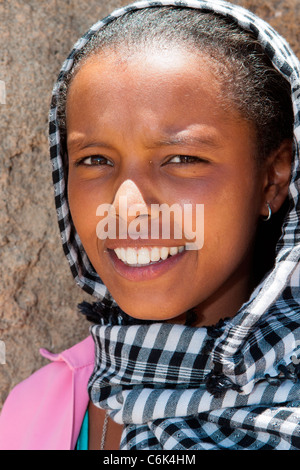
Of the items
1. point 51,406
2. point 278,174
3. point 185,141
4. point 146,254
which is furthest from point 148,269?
point 51,406

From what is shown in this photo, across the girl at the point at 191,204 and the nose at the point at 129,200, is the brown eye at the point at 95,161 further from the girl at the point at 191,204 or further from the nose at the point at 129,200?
the nose at the point at 129,200

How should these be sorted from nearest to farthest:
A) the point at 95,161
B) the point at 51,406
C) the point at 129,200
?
1. the point at 129,200
2. the point at 95,161
3. the point at 51,406

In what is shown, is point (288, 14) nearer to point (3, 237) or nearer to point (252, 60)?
→ point (252, 60)

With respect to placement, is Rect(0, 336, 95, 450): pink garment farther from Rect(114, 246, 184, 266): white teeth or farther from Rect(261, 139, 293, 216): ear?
Rect(261, 139, 293, 216): ear

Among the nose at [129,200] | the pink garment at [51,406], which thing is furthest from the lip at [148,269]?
the pink garment at [51,406]

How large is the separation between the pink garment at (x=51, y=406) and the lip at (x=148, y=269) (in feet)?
1.43

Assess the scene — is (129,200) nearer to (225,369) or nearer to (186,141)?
(186,141)

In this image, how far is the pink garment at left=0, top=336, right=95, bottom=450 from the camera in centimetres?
142

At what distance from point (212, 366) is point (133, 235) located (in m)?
0.32

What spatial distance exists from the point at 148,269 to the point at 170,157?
9.2 inches

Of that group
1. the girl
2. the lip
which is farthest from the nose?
the lip

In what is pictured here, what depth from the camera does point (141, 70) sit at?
1136 millimetres

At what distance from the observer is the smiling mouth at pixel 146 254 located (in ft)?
3.78

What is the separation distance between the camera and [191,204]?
112 centimetres
